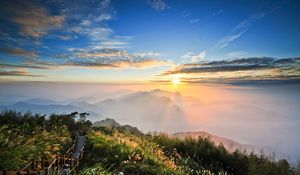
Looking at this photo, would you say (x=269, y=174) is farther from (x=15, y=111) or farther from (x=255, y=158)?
(x=15, y=111)

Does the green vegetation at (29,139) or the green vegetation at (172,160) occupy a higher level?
the green vegetation at (29,139)

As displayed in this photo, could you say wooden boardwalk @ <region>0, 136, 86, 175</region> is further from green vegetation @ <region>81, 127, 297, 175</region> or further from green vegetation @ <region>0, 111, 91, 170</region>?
green vegetation @ <region>81, 127, 297, 175</region>

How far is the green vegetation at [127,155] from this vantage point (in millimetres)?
9741

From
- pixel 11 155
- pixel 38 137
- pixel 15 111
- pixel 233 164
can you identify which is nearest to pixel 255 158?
pixel 233 164

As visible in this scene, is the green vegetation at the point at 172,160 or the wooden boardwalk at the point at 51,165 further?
the green vegetation at the point at 172,160

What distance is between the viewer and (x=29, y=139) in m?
10.5

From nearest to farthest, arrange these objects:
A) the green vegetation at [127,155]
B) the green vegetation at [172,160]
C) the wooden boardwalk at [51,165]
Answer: the wooden boardwalk at [51,165], the green vegetation at [127,155], the green vegetation at [172,160]

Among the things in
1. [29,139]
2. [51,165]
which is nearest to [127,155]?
[29,139]

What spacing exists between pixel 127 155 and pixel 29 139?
387cm

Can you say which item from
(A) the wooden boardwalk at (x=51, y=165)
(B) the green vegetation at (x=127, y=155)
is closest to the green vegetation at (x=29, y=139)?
(B) the green vegetation at (x=127, y=155)

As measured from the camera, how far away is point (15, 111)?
20.8 meters

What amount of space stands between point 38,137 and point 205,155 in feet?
29.2

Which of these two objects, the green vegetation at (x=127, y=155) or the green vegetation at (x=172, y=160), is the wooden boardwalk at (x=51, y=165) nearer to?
the green vegetation at (x=127, y=155)

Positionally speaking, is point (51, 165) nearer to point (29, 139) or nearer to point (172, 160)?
point (29, 139)
